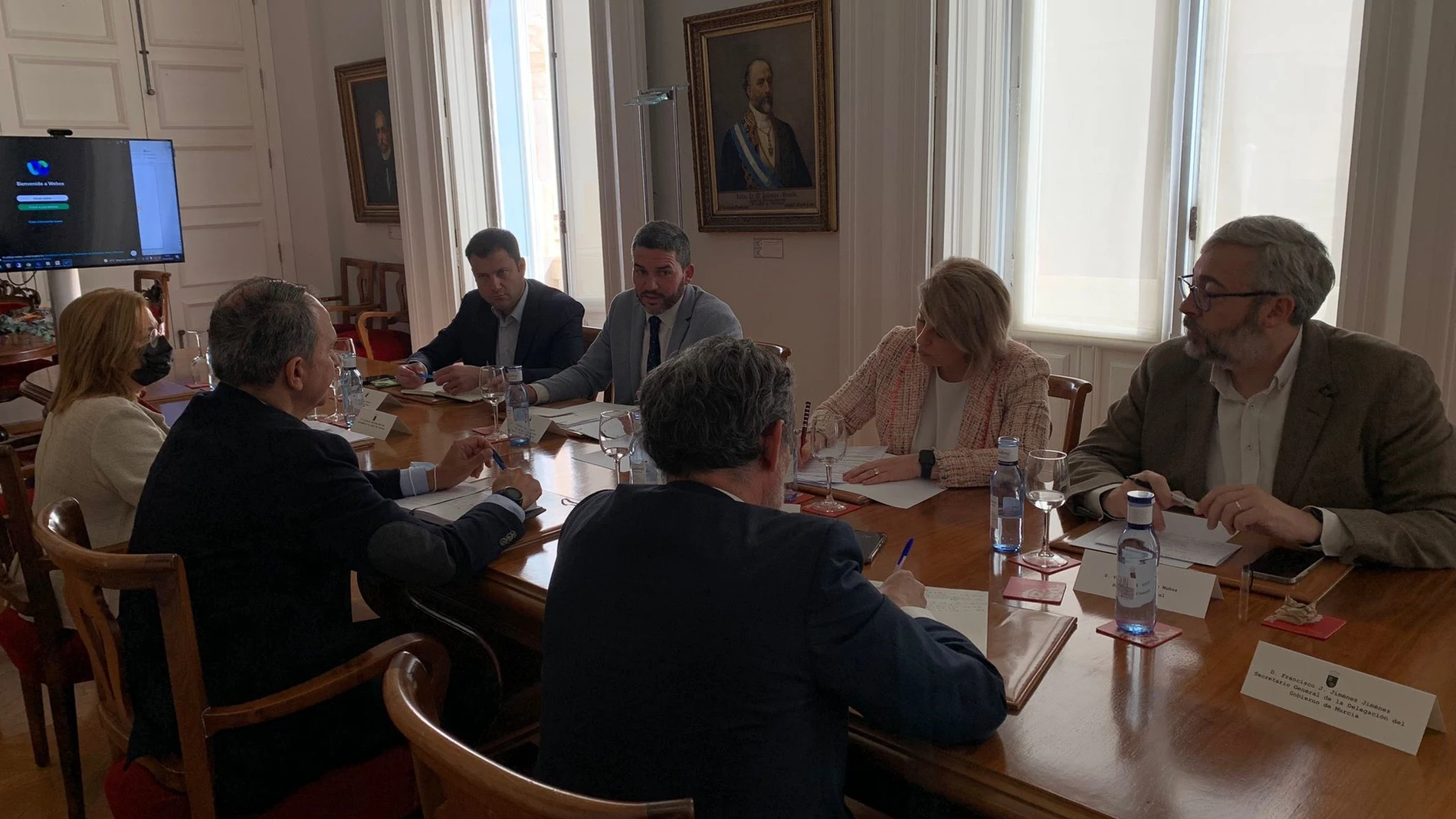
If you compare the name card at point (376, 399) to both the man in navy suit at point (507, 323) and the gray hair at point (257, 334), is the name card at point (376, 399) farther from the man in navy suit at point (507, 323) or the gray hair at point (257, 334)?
the gray hair at point (257, 334)

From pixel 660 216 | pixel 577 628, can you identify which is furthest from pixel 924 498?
pixel 660 216

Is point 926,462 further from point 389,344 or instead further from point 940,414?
point 389,344

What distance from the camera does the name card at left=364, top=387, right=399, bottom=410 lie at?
2.97m

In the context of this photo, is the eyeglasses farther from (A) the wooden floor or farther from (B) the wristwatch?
(A) the wooden floor

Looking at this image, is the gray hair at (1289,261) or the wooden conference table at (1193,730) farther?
the gray hair at (1289,261)

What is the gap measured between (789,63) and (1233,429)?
9.24 ft

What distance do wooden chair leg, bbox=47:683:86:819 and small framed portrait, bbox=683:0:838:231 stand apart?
10.3ft

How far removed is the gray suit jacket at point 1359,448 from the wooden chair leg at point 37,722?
2.51 metres

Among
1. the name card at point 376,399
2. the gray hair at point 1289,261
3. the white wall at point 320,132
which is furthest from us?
the white wall at point 320,132

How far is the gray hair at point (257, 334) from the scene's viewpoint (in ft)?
5.79

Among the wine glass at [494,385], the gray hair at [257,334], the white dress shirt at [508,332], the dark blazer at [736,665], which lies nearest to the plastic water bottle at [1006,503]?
the dark blazer at [736,665]

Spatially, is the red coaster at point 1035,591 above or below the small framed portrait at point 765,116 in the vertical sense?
below

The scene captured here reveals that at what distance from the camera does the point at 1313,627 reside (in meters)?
1.41

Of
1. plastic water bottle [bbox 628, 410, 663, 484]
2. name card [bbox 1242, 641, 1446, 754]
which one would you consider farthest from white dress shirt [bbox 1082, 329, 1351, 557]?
plastic water bottle [bbox 628, 410, 663, 484]
